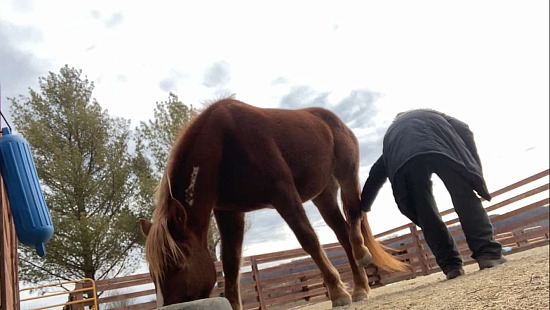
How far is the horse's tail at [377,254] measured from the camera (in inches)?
156

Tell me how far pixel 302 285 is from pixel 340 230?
6.62 m

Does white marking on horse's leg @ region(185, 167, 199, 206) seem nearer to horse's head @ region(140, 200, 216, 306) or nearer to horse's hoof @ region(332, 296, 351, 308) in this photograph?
horse's head @ region(140, 200, 216, 306)

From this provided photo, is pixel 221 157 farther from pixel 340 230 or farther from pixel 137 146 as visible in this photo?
pixel 137 146

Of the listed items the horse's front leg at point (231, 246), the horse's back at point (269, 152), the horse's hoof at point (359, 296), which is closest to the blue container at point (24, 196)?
the horse's back at point (269, 152)

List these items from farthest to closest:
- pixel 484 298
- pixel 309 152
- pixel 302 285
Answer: pixel 302 285 < pixel 309 152 < pixel 484 298

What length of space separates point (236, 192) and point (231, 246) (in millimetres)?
592

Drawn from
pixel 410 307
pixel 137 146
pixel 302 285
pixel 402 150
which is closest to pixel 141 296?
pixel 302 285

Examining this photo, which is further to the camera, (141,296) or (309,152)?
(141,296)

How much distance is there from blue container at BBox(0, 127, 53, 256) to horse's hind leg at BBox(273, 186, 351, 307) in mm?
1473

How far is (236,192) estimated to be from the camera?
115 inches

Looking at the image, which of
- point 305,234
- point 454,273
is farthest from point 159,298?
point 454,273

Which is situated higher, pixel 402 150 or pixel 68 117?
pixel 68 117

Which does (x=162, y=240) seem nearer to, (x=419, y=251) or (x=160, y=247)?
(x=160, y=247)

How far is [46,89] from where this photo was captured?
10414 mm
